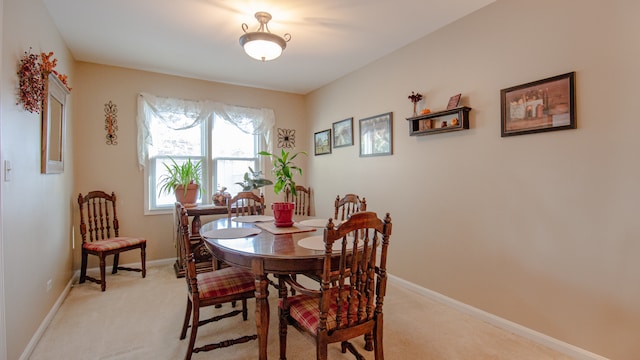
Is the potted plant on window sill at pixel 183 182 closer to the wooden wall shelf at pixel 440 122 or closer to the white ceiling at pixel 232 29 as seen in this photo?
the white ceiling at pixel 232 29

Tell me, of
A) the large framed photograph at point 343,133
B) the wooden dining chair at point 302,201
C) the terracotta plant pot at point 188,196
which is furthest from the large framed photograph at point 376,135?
the terracotta plant pot at point 188,196

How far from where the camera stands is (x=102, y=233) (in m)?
3.71

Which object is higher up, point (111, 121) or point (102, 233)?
point (111, 121)

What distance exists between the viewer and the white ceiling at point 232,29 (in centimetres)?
253

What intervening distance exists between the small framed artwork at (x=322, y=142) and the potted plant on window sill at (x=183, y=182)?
5.84ft

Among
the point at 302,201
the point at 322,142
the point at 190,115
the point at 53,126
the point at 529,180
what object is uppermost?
the point at 190,115

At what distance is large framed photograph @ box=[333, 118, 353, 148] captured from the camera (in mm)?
4160

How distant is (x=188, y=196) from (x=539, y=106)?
3752 millimetres

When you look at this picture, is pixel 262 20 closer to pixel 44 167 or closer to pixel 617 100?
pixel 44 167

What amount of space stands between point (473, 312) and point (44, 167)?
3681 millimetres

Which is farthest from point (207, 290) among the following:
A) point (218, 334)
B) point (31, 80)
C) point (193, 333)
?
point (31, 80)

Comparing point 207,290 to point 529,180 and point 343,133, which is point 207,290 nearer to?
point 529,180

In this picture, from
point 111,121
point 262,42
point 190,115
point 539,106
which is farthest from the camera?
point 190,115

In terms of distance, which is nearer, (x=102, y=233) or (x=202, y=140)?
(x=102, y=233)
